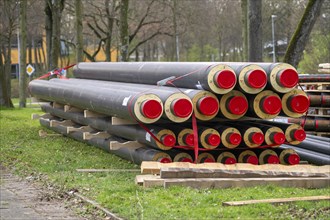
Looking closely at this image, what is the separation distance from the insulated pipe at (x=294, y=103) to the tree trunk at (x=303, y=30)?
5561 millimetres

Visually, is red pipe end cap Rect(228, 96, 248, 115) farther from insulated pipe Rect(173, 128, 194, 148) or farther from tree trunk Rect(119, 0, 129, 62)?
tree trunk Rect(119, 0, 129, 62)

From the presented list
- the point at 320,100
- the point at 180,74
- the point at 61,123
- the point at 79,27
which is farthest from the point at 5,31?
the point at 180,74

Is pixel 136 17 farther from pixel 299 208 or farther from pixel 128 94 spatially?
pixel 299 208

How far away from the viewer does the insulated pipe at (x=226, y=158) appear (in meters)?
11.7

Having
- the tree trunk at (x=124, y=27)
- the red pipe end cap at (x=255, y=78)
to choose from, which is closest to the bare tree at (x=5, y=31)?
the tree trunk at (x=124, y=27)

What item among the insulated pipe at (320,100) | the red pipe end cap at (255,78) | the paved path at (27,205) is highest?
the red pipe end cap at (255,78)

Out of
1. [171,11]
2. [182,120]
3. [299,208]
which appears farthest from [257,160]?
[171,11]

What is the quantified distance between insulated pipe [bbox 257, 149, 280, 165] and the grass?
1.81 meters

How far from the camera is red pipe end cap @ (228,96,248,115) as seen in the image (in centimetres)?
1135

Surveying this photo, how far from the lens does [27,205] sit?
9.88m

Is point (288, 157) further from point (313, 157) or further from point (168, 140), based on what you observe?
point (168, 140)

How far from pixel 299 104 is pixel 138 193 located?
3.58 m

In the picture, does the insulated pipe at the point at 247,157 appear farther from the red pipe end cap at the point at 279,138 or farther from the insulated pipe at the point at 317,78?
the insulated pipe at the point at 317,78

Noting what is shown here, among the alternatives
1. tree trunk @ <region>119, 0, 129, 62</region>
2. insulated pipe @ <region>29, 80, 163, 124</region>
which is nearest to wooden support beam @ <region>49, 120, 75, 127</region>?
insulated pipe @ <region>29, 80, 163, 124</region>
